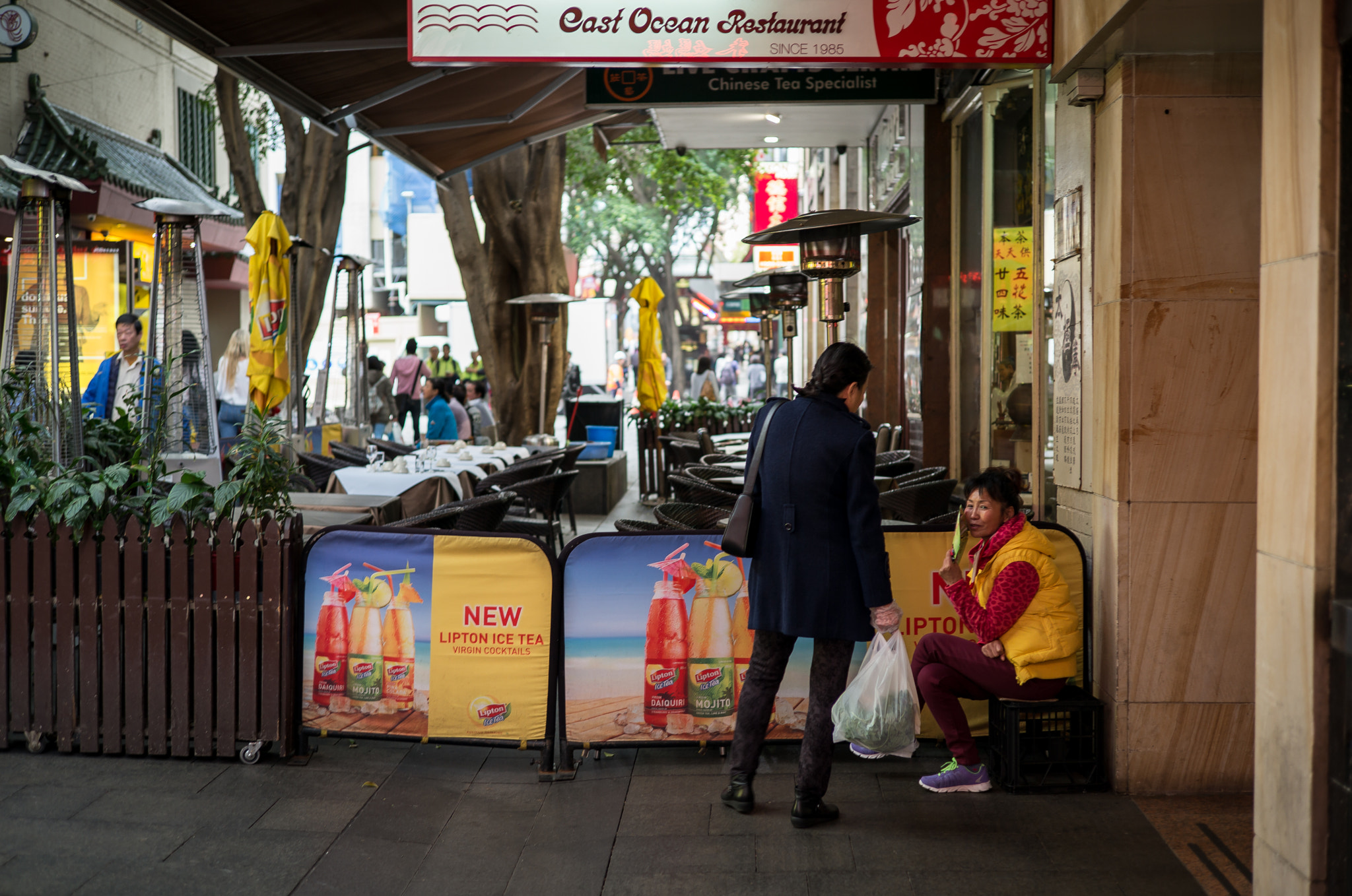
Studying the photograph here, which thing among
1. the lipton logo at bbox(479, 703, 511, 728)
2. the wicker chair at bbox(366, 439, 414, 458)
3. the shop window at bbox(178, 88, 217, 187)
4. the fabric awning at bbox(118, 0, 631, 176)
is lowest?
the lipton logo at bbox(479, 703, 511, 728)

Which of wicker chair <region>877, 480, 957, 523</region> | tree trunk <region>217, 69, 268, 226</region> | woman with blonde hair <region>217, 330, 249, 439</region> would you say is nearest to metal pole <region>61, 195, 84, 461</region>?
woman with blonde hair <region>217, 330, 249, 439</region>

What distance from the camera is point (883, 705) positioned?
14.4ft

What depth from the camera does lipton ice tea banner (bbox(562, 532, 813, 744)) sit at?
5.05m

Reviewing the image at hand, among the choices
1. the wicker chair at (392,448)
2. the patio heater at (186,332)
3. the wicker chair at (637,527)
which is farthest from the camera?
the wicker chair at (392,448)

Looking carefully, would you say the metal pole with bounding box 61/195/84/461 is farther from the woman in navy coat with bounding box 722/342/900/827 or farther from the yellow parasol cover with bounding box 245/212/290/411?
the woman in navy coat with bounding box 722/342/900/827

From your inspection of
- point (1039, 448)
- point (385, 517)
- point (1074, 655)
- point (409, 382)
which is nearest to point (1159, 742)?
point (1074, 655)

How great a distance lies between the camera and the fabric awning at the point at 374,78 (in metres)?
7.05

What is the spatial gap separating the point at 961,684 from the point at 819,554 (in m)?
0.93

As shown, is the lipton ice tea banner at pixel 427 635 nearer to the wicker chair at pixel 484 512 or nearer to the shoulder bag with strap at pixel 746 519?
the shoulder bag with strap at pixel 746 519

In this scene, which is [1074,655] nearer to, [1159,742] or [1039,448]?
[1159,742]

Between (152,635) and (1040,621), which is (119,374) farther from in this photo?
(1040,621)

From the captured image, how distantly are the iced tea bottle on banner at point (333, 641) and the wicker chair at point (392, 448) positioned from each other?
640cm

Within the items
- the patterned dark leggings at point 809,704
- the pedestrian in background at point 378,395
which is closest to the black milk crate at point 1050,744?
the patterned dark leggings at point 809,704

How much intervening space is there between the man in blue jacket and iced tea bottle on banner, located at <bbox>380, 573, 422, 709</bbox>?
436 centimetres
